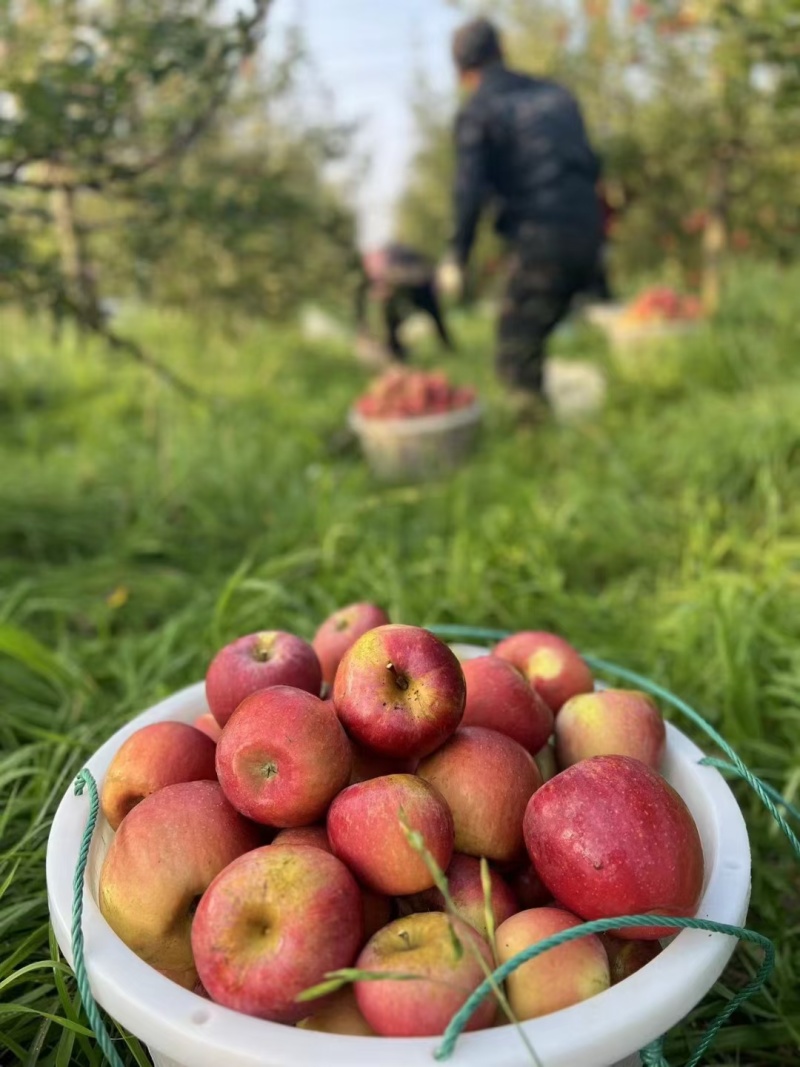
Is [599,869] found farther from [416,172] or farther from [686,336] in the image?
[416,172]

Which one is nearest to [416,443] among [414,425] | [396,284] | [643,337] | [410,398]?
[414,425]

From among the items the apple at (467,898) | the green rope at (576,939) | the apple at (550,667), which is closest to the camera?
the green rope at (576,939)

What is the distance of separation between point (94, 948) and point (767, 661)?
1.64m

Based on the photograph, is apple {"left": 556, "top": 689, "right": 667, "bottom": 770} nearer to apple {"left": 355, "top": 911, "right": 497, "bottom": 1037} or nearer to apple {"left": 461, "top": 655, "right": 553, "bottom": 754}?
apple {"left": 461, "top": 655, "right": 553, "bottom": 754}

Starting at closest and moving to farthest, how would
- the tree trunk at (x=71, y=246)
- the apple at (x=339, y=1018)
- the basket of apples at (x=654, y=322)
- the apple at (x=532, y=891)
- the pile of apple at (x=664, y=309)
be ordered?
1. the apple at (x=339, y=1018)
2. the apple at (x=532, y=891)
3. the tree trunk at (x=71, y=246)
4. the basket of apples at (x=654, y=322)
5. the pile of apple at (x=664, y=309)

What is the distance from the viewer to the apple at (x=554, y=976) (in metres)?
0.83

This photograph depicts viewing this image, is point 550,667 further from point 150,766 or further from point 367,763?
point 150,766

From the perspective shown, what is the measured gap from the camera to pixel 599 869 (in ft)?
2.91

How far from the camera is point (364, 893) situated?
0.95m


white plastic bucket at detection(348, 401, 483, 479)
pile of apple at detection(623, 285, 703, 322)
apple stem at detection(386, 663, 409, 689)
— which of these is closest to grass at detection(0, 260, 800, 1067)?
white plastic bucket at detection(348, 401, 483, 479)

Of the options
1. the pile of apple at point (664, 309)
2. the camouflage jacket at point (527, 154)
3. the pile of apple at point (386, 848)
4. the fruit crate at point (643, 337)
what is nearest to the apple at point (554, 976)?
the pile of apple at point (386, 848)

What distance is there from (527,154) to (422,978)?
4.22m

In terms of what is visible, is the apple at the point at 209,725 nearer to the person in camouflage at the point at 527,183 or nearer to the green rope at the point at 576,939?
the green rope at the point at 576,939

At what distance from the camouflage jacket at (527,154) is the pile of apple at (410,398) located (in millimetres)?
935
